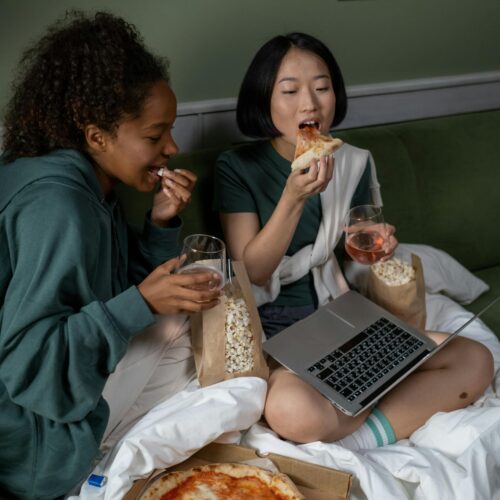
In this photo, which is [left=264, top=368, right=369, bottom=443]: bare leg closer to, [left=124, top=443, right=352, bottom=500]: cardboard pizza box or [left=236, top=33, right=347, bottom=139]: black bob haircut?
[left=124, top=443, right=352, bottom=500]: cardboard pizza box

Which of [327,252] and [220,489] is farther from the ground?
[327,252]

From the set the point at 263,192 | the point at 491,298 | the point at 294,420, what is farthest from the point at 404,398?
Answer: the point at 491,298

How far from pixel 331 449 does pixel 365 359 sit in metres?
0.25

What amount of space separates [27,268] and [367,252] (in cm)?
81

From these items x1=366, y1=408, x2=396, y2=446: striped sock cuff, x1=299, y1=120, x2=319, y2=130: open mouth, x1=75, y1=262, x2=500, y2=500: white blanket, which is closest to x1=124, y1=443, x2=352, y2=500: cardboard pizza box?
x1=75, y1=262, x2=500, y2=500: white blanket

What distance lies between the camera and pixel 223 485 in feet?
4.54

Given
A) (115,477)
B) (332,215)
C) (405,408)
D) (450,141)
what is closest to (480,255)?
(450,141)

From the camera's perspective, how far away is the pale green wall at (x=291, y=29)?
1805 millimetres

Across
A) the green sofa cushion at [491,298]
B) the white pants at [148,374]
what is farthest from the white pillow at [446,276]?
the white pants at [148,374]

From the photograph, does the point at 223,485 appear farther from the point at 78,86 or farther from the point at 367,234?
the point at 78,86

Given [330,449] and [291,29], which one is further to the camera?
[291,29]

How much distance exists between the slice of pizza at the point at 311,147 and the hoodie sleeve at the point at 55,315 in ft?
1.72

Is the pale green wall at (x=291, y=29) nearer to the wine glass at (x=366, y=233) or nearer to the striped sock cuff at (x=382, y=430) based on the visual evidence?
the wine glass at (x=366, y=233)

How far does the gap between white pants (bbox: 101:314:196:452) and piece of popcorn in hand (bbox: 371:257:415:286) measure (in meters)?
0.54
